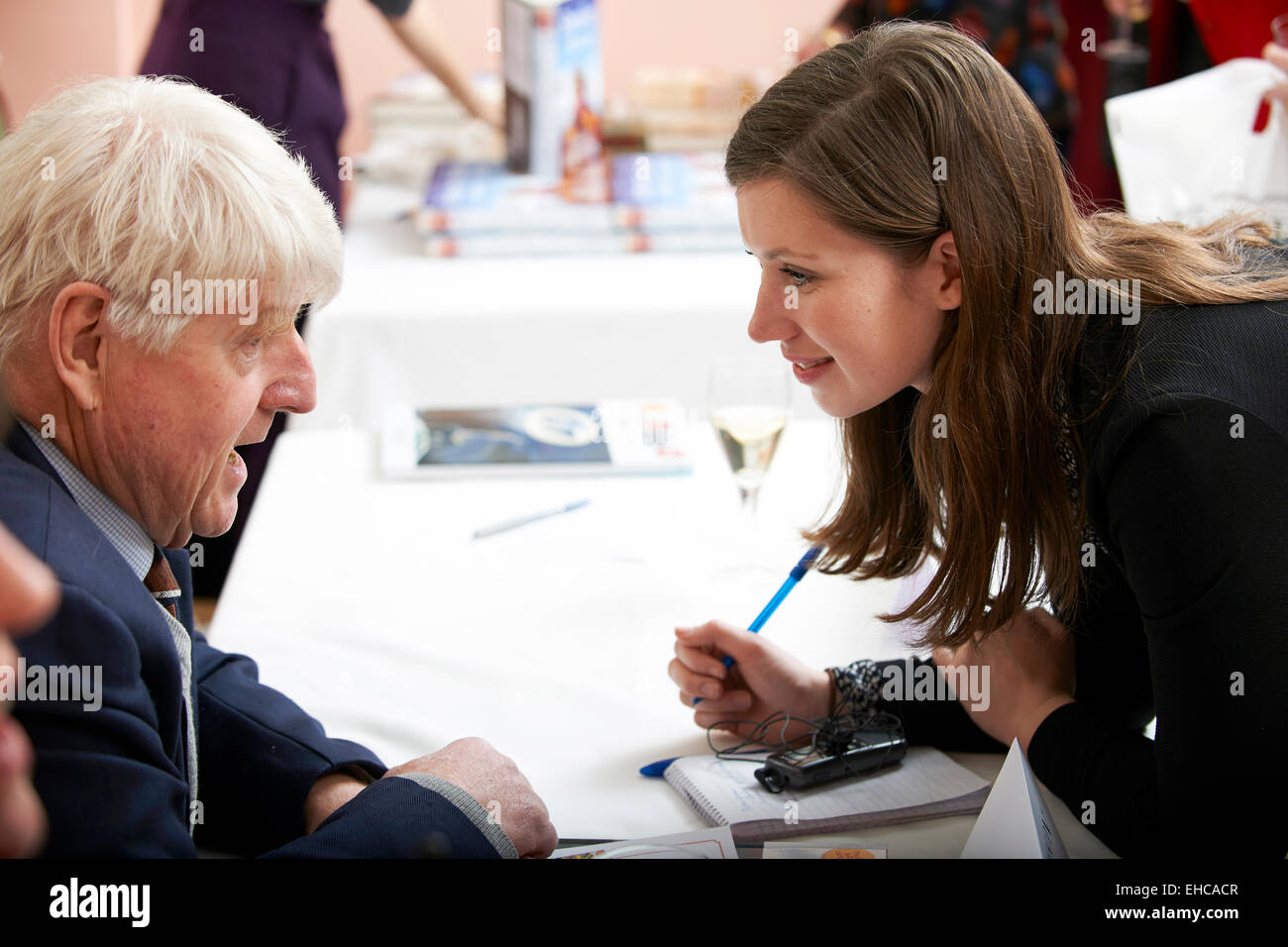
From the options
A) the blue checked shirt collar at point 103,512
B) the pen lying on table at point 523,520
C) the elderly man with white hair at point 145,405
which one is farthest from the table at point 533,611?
the blue checked shirt collar at point 103,512

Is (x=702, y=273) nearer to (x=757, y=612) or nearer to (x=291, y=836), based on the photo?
(x=757, y=612)

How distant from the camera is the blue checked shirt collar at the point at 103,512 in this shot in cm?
84

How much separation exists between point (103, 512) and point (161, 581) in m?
0.09

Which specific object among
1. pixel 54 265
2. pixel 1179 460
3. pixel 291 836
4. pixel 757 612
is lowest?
pixel 291 836

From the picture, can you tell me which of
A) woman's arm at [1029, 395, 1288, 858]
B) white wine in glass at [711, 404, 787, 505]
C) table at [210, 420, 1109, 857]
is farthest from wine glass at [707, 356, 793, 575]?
woman's arm at [1029, 395, 1288, 858]

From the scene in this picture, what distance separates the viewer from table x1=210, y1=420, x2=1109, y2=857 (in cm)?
106

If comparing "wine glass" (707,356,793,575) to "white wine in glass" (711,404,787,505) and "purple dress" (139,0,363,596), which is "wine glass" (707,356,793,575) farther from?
"purple dress" (139,0,363,596)

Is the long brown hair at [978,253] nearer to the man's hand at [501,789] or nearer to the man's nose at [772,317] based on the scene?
the man's nose at [772,317]

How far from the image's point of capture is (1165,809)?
3.03ft

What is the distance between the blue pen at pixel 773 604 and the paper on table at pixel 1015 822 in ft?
0.84

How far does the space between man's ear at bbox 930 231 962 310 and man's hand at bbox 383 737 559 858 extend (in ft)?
1.70

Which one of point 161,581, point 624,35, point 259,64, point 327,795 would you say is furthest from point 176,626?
point 624,35
